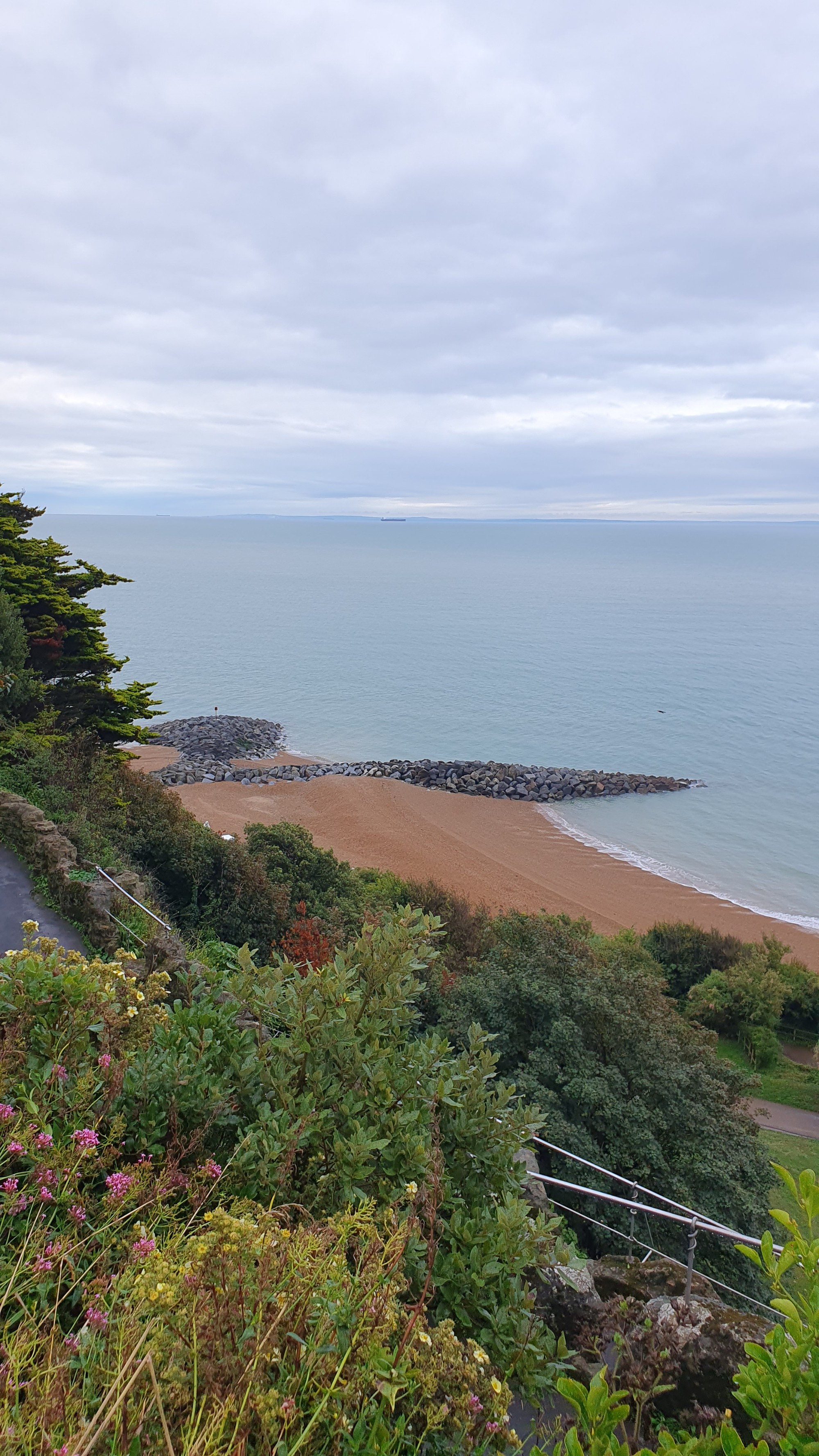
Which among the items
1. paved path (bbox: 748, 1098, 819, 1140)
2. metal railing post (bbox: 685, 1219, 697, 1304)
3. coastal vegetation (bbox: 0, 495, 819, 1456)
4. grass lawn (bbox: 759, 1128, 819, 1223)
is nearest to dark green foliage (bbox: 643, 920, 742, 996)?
paved path (bbox: 748, 1098, 819, 1140)

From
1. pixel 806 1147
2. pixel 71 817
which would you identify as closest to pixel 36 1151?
pixel 71 817

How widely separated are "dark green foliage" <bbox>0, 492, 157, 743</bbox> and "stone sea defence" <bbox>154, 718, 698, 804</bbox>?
870 inches

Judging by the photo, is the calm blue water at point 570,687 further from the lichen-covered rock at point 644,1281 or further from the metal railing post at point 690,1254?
the metal railing post at point 690,1254

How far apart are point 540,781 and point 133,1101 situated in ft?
129

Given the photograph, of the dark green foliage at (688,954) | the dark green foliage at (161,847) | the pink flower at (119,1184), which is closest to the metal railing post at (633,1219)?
the pink flower at (119,1184)

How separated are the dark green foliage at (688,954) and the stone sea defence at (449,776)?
59.4 feet

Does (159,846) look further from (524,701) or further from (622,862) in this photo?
(524,701)

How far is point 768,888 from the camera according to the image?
2995 centimetres

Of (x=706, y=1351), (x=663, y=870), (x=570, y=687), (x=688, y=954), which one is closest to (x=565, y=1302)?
(x=706, y=1351)

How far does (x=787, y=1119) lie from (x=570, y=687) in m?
50.2

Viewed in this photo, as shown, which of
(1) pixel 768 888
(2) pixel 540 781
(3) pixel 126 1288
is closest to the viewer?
(3) pixel 126 1288

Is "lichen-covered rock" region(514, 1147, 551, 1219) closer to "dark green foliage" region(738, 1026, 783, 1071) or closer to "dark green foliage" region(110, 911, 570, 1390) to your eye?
"dark green foliage" region(110, 911, 570, 1390)

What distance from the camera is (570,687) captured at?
63688 mm

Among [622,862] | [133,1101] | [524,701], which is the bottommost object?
[622,862]
